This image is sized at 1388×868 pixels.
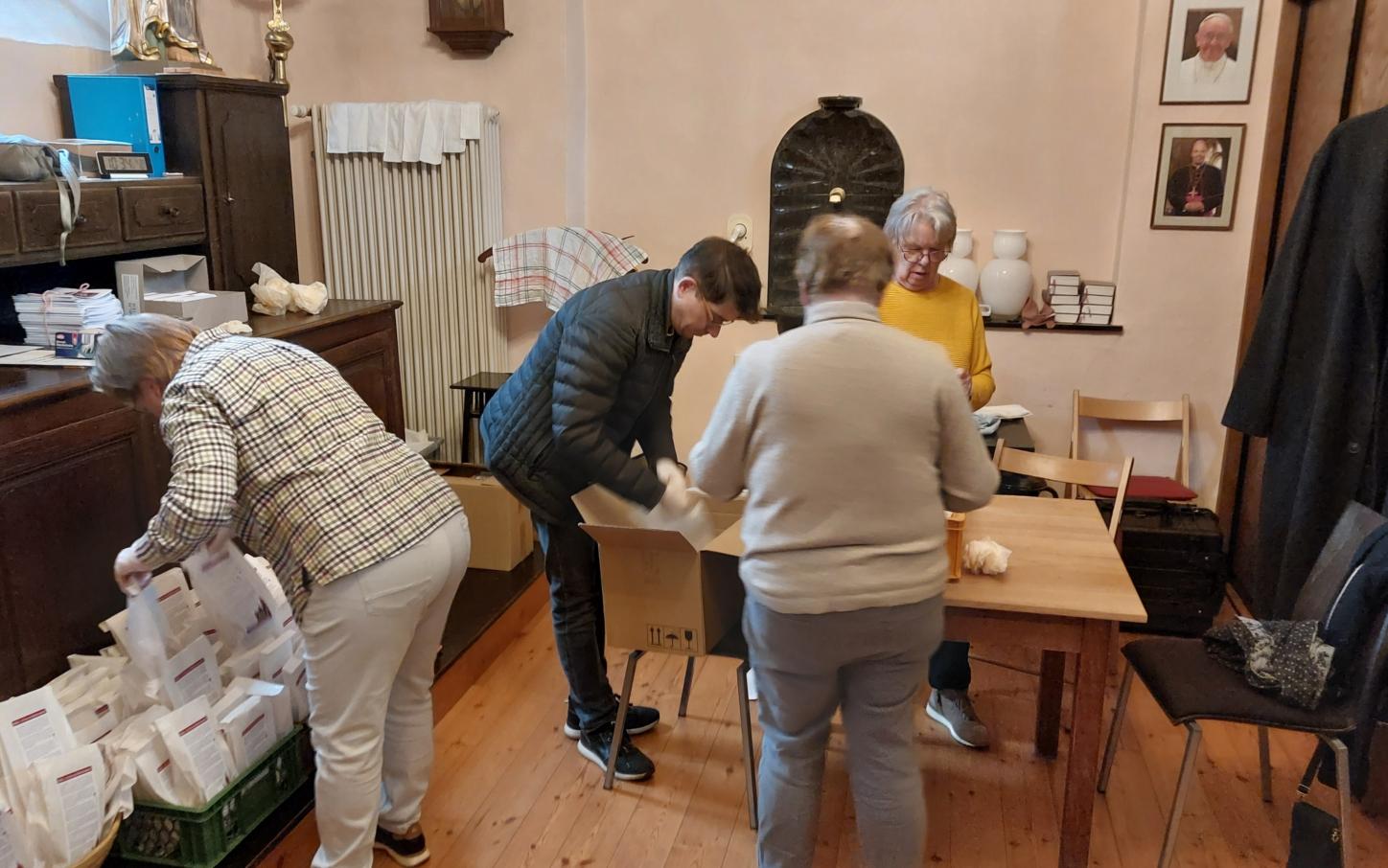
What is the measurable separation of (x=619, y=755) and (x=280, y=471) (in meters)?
1.22

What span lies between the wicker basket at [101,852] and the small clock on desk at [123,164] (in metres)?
1.76

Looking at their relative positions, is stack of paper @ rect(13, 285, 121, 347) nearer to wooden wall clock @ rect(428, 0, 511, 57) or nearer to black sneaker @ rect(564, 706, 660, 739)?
black sneaker @ rect(564, 706, 660, 739)

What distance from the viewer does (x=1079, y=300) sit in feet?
12.7

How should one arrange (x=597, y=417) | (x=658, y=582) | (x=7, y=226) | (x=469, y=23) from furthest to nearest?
(x=469, y=23), (x=7, y=226), (x=658, y=582), (x=597, y=417)

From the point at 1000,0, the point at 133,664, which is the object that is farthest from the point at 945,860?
the point at 1000,0

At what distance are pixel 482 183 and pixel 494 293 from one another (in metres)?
0.45

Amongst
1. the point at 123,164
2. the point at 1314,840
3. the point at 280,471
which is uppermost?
the point at 123,164

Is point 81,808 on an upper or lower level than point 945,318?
lower

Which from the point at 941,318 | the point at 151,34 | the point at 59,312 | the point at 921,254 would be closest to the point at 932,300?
Answer: the point at 941,318

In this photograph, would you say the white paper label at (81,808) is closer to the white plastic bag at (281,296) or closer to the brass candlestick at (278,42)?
the white plastic bag at (281,296)

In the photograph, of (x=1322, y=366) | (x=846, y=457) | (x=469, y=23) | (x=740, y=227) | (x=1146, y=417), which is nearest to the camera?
(x=846, y=457)

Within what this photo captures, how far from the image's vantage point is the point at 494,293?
13.6ft

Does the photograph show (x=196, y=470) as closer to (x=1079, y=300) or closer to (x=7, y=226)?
(x=7, y=226)

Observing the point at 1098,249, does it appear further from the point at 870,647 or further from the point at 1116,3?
the point at 870,647
